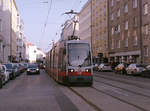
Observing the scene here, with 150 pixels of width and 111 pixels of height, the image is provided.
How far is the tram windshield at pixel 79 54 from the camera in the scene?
55.2 feet

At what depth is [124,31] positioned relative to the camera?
156 ft

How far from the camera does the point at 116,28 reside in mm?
52219

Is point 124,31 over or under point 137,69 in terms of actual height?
over

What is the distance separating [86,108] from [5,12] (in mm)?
68440

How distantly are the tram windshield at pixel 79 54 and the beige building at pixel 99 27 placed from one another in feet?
140

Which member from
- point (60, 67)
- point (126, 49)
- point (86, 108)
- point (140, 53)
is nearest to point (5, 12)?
point (126, 49)

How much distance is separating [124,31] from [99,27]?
65.2ft

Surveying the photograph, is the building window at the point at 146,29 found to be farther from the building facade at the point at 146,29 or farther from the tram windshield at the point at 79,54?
the tram windshield at the point at 79,54

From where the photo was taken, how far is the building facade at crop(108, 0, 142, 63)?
42.6 meters

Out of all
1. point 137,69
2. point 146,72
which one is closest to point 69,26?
point 137,69

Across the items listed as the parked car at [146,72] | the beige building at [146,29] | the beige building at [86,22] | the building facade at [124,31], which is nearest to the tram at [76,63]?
the parked car at [146,72]

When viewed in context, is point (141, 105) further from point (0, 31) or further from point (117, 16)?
point (0, 31)

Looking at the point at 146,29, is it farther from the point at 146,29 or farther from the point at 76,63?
the point at 76,63

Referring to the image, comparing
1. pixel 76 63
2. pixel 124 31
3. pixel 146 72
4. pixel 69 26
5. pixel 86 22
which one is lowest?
pixel 146 72
